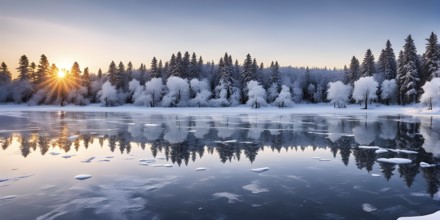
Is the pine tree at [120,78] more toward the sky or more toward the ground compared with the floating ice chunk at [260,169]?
more toward the sky

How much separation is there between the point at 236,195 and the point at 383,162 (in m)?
7.57

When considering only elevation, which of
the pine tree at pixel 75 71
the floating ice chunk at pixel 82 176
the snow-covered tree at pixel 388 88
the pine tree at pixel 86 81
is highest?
the pine tree at pixel 75 71

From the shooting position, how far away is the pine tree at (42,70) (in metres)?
88.6

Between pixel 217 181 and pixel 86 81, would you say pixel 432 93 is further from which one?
pixel 86 81

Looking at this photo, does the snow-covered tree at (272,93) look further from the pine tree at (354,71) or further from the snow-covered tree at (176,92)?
the snow-covered tree at (176,92)

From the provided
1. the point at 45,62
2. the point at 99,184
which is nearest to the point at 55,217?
the point at 99,184

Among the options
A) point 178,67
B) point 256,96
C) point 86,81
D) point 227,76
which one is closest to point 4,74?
point 86,81

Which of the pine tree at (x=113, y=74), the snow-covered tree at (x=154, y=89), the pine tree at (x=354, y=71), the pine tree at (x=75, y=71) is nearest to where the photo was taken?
the snow-covered tree at (x=154, y=89)

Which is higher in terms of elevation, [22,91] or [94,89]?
[94,89]

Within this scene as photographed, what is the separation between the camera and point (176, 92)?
2854 inches

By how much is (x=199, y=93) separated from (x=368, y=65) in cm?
4225

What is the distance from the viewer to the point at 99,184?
31.9 ft

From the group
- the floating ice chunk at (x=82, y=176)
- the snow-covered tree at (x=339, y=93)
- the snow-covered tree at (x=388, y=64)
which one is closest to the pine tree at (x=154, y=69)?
the snow-covered tree at (x=339, y=93)

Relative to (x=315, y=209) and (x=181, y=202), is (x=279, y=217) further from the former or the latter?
(x=181, y=202)
